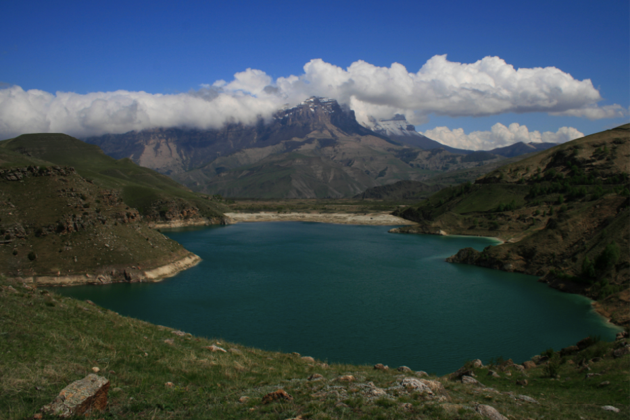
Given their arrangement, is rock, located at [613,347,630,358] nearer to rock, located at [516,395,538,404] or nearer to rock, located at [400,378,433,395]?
rock, located at [516,395,538,404]

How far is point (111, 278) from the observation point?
178 ft

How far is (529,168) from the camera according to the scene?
142 metres

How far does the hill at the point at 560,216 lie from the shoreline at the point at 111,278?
5744cm

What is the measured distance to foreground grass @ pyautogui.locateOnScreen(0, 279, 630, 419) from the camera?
40.4 feet

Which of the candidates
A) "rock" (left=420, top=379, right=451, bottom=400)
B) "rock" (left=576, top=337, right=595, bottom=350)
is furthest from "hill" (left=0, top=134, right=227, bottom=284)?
"rock" (left=576, top=337, right=595, bottom=350)

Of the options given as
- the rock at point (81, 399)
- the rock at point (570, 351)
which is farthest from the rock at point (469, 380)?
the rock at point (81, 399)

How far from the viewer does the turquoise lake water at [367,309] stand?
34062mm

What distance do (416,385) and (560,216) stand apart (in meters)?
67.5

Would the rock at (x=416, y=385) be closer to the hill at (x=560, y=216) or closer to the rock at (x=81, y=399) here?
the rock at (x=81, y=399)

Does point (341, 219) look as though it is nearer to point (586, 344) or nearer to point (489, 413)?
point (586, 344)

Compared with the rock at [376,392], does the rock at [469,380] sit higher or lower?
lower

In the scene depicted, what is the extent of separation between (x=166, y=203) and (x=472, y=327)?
13376 cm

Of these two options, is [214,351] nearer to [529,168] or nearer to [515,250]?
[515,250]

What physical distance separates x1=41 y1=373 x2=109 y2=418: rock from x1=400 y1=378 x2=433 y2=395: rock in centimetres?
1120
